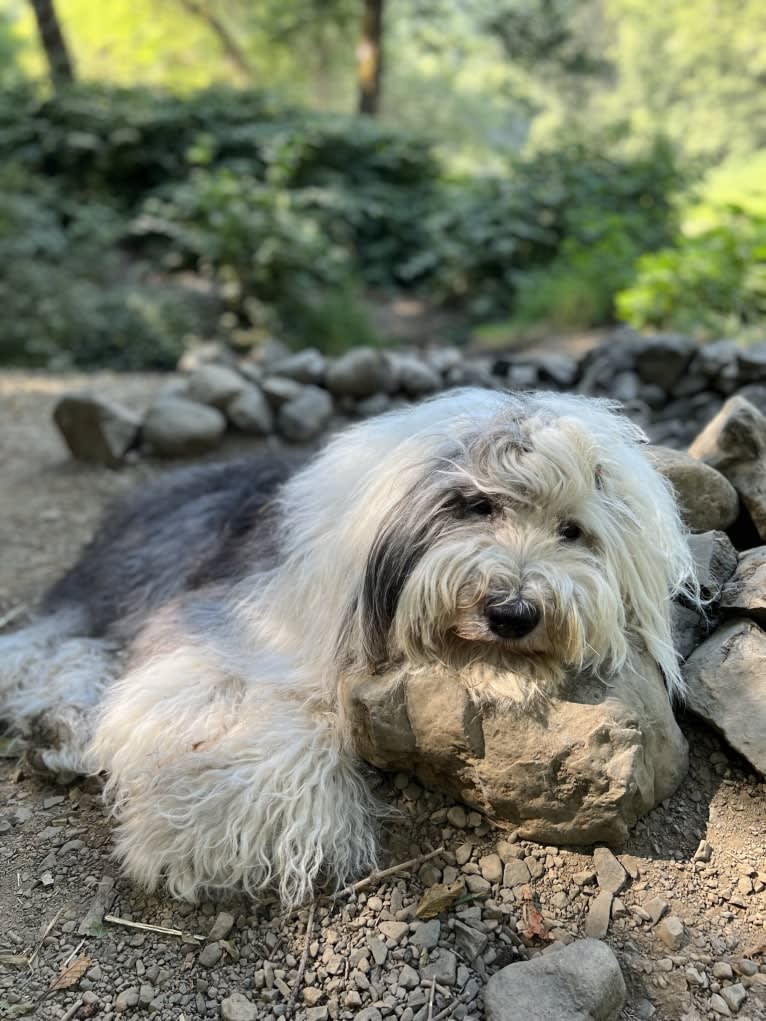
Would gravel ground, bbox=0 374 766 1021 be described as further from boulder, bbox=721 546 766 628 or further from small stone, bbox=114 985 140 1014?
boulder, bbox=721 546 766 628

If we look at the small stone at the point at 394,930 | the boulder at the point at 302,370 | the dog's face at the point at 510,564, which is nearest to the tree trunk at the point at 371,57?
the boulder at the point at 302,370

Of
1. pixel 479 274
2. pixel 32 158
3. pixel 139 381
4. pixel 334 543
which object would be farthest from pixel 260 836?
pixel 32 158

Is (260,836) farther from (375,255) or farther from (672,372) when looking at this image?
(375,255)

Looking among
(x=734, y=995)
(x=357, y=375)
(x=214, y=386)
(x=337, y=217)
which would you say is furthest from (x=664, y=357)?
(x=337, y=217)

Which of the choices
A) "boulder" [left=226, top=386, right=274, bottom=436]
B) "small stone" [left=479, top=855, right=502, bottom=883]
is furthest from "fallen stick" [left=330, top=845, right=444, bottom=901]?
"boulder" [left=226, top=386, right=274, bottom=436]

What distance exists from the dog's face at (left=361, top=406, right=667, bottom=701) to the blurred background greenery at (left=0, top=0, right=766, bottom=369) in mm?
5210

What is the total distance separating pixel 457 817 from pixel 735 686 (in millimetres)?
889

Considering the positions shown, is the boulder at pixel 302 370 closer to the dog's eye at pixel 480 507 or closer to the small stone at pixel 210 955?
the dog's eye at pixel 480 507

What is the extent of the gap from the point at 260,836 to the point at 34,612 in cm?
207

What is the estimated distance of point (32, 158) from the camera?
12547 millimetres

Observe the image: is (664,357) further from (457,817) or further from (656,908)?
→ (656,908)

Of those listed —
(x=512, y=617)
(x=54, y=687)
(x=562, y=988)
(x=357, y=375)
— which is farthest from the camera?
(x=357, y=375)

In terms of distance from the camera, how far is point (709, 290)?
718 cm

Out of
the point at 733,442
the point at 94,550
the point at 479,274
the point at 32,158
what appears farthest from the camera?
the point at 32,158
